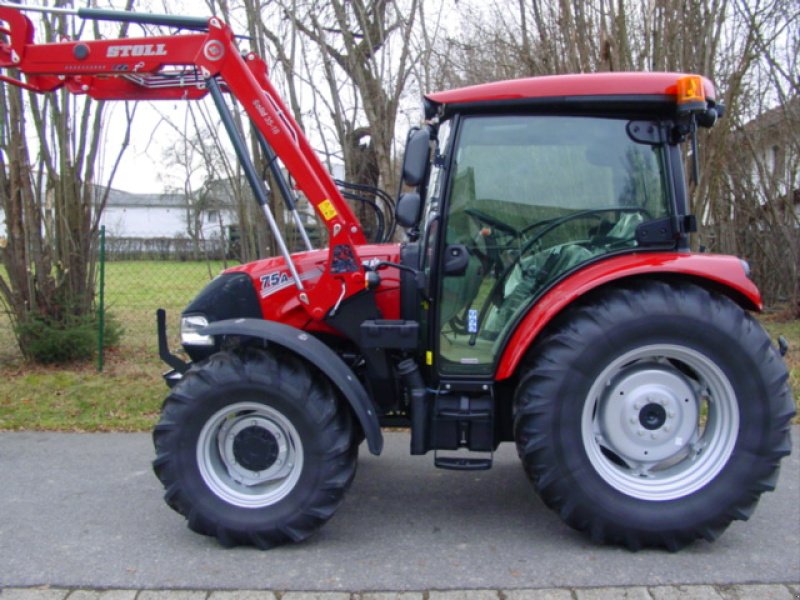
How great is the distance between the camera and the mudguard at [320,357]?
3.50 metres

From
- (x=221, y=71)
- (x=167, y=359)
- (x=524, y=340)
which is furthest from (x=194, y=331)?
(x=524, y=340)

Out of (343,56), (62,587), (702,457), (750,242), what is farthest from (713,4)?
(62,587)

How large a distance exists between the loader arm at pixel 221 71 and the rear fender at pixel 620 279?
2.89 ft

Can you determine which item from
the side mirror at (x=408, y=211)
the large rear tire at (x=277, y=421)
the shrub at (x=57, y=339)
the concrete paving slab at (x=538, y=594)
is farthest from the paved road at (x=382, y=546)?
the shrub at (x=57, y=339)

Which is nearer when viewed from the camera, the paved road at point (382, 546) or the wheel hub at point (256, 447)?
the paved road at point (382, 546)

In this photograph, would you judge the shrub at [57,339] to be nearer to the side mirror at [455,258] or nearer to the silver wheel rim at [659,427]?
the side mirror at [455,258]

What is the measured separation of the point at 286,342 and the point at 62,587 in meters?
1.48

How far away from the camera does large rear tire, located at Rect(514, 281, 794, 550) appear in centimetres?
340

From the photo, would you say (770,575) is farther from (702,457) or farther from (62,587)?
(62,587)

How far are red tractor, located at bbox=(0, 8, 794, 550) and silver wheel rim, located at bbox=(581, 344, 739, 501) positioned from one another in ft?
0.04

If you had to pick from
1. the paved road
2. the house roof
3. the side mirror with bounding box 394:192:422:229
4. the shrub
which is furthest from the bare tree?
the house roof

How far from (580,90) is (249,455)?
2436mm

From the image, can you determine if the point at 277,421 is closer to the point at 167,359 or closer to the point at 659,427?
the point at 167,359

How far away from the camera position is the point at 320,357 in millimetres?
3525
